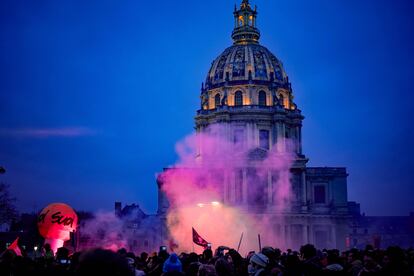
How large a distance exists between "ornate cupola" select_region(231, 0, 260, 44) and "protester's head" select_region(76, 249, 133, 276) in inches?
3760

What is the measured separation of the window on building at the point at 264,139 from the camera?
292ft

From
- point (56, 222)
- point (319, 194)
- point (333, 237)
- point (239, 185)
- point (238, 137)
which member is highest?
point (238, 137)

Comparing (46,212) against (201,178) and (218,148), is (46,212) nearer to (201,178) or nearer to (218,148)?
(201,178)

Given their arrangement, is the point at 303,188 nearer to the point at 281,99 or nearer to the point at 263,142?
the point at 263,142

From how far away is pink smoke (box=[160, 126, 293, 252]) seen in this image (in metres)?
69.3

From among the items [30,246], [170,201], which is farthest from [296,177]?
[30,246]

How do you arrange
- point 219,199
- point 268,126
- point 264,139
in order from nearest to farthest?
1. point 219,199
2. point 264,139
3. point 268,126

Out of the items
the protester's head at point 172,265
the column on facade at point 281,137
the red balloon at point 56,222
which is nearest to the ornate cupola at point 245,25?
the column on facade at point 281,137

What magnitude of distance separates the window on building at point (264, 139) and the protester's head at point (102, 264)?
85.0 metres

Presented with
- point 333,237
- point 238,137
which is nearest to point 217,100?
point 238,137

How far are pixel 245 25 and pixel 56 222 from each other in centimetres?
7607

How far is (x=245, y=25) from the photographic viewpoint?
3903 inches

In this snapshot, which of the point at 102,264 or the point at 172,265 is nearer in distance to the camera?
the point at 102,264

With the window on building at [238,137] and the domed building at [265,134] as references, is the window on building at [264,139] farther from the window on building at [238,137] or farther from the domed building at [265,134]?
the window on building at [238,137]
